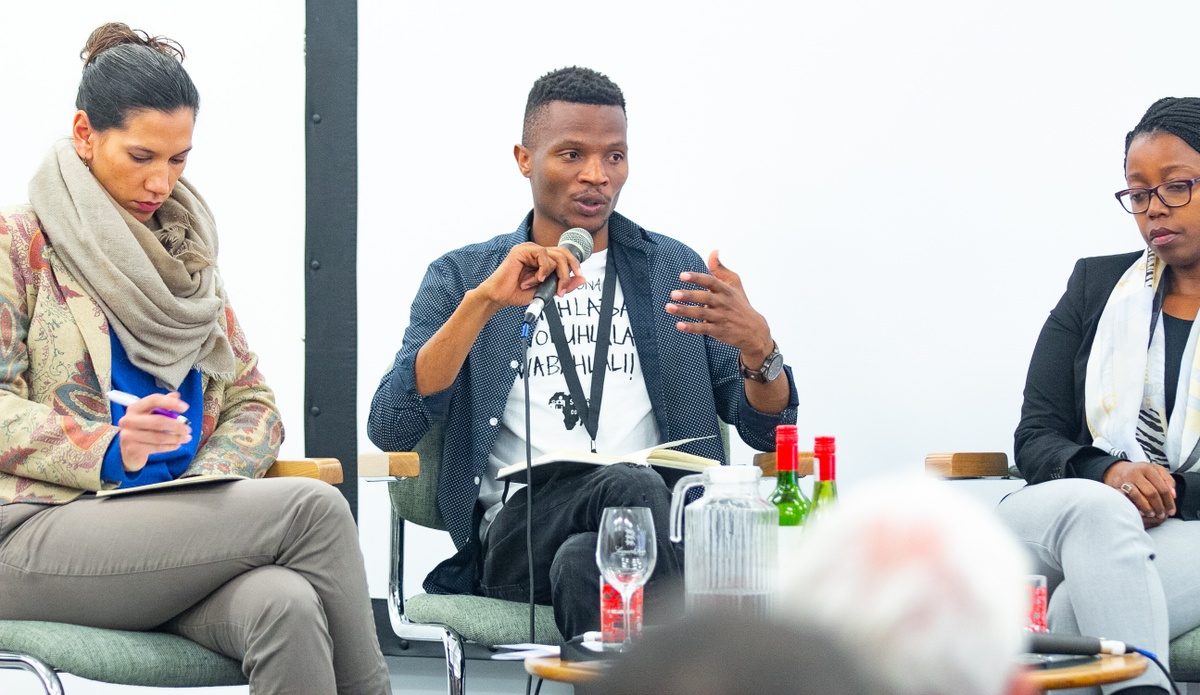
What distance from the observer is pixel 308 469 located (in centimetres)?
211

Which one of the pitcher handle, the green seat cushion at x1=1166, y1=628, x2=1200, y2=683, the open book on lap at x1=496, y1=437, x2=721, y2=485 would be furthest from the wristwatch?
the green seat cushion at x1=1166, y1=628, x2=1200, y2=683

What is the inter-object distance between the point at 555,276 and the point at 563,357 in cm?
31

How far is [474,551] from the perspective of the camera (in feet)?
7.77

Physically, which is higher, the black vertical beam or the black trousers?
the black vertical beam

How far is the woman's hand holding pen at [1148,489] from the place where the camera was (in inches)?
85.1

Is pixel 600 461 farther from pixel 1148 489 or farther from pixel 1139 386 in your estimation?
pixel 1139 386

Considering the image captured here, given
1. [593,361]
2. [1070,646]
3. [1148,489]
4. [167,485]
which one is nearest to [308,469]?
[167,485]

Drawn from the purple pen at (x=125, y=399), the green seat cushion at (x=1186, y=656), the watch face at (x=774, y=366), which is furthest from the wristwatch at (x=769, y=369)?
the purple pen at (x=125, y=399)

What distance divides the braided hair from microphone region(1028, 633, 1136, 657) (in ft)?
4.17

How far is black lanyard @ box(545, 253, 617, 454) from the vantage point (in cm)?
246

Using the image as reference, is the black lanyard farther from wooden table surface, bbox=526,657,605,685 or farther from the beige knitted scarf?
wooden table surface, bbox=526,657,605,685

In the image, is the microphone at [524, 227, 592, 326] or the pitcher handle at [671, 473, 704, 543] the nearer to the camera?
the pitcher handle at [671, 473, 704, 543]

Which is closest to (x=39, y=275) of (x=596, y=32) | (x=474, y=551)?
Answer: (x=474, y=551)

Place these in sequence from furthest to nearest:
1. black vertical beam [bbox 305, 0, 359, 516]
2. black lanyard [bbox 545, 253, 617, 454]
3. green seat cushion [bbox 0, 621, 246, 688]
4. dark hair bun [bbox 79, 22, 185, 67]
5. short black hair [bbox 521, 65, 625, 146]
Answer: black vertical beam [bbox 305, 0, 359, 516], short black hair [bbox 521, 65, 625, 146], black lanyard [bbox 545, 253, 617, 454], dark hair bun [bbox 79, 22, 185, 67], green seat cushion [bbox 0, 621, 246, 688]
